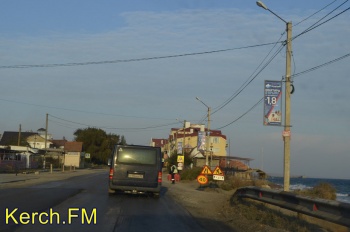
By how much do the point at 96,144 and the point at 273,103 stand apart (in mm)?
105099

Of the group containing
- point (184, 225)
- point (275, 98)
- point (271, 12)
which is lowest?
point (184, 225)

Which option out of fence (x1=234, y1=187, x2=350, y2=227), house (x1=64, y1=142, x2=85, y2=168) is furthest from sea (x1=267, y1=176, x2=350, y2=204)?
house (x1=64, y1=142, x2=85, y2=168)

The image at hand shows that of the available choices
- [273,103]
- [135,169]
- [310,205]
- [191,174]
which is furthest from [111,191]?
[191,174]

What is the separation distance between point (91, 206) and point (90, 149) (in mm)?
104865

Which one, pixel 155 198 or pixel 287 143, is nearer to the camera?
pixel 287 143

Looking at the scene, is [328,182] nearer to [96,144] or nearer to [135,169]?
[135,169]

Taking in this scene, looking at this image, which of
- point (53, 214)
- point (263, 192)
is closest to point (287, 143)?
point (263, 192)

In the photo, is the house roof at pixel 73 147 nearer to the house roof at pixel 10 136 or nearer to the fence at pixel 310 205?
the house roof at pixel 10 136

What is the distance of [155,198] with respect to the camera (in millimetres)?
22312

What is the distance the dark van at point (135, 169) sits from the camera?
21.8m

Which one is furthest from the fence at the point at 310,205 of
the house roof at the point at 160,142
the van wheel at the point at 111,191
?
the house roof at the point at 160,142

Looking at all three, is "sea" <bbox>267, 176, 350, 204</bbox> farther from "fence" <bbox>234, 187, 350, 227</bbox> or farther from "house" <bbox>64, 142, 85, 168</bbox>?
"house" <bbox>64, 142, 85, 168</bbox>

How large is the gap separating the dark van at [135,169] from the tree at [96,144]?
9892 centimetres

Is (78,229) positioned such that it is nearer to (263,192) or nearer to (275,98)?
(263,192)
